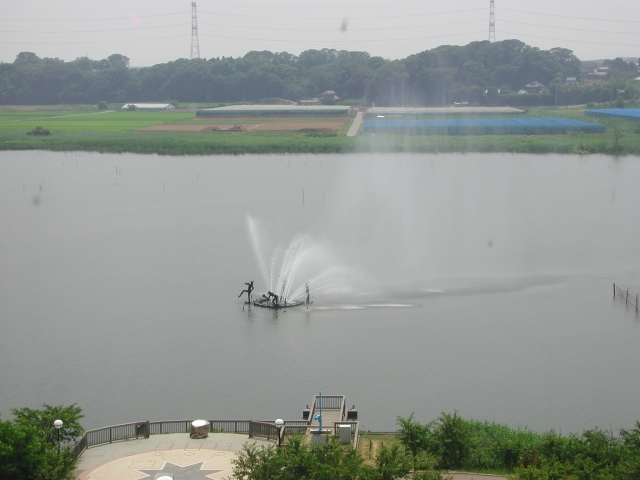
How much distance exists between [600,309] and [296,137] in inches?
1462

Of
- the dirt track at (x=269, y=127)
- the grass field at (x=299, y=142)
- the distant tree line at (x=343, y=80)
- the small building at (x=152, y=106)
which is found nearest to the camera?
the grass field at (x=299, y=142)

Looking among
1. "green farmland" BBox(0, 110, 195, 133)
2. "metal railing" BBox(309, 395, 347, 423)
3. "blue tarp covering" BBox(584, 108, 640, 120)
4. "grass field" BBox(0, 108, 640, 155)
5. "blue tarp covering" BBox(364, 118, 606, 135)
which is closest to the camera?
"metal railing" BBox(309, 395, 347, 423)

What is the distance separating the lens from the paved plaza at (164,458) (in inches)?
430

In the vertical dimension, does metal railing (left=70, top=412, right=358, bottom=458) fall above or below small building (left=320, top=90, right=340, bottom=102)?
below

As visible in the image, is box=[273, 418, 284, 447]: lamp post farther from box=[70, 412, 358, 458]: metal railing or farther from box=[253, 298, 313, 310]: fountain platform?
box=[253, 298, 313, 310]: fountain platform

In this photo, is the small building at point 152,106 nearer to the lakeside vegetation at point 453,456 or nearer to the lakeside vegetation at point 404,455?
the lakeside vegetation at point 404,455

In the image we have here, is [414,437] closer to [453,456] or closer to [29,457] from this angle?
Answer: [453,456]

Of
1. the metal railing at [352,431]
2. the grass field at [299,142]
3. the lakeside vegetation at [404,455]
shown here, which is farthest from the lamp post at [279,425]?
the grass field at [299,142]

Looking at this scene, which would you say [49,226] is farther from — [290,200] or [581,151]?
[581,151]

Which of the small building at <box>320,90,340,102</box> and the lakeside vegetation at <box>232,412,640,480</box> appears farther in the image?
the small building at <box>320,90,340,102</box>

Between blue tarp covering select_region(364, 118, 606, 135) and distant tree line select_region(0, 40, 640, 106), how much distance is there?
19919 mm

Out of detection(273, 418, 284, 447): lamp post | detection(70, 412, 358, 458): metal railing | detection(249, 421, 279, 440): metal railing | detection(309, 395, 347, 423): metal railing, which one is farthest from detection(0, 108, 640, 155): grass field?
detection(273, 418, 284, 447): lamp post

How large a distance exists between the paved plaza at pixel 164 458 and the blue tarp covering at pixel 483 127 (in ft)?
156

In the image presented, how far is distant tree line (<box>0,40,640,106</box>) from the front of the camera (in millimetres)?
81875
